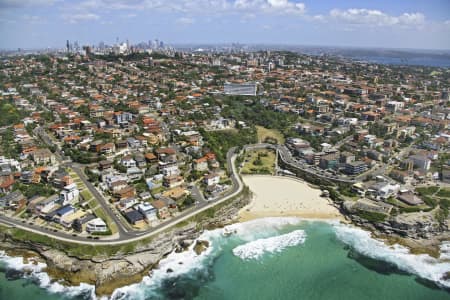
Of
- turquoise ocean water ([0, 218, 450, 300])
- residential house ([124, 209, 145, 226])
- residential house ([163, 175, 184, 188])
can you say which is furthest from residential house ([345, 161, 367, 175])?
residential house ([124, 209, 145, 226])

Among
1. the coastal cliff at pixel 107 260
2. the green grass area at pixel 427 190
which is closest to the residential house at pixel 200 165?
the coastal cliff at pixel 107 260

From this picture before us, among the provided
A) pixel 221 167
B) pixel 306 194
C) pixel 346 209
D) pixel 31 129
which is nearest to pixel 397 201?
pixel 346 209

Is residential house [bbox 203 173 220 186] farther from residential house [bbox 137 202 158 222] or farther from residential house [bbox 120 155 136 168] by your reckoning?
residential house [bbox 120 155 136 168]

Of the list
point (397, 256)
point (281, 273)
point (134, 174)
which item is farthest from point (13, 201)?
point (397, 256)

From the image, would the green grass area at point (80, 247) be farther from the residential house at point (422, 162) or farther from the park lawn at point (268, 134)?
the residential house at point (422, 162)

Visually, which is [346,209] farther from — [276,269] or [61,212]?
[61,212]

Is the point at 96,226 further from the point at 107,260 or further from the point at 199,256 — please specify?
the point at 199,256
